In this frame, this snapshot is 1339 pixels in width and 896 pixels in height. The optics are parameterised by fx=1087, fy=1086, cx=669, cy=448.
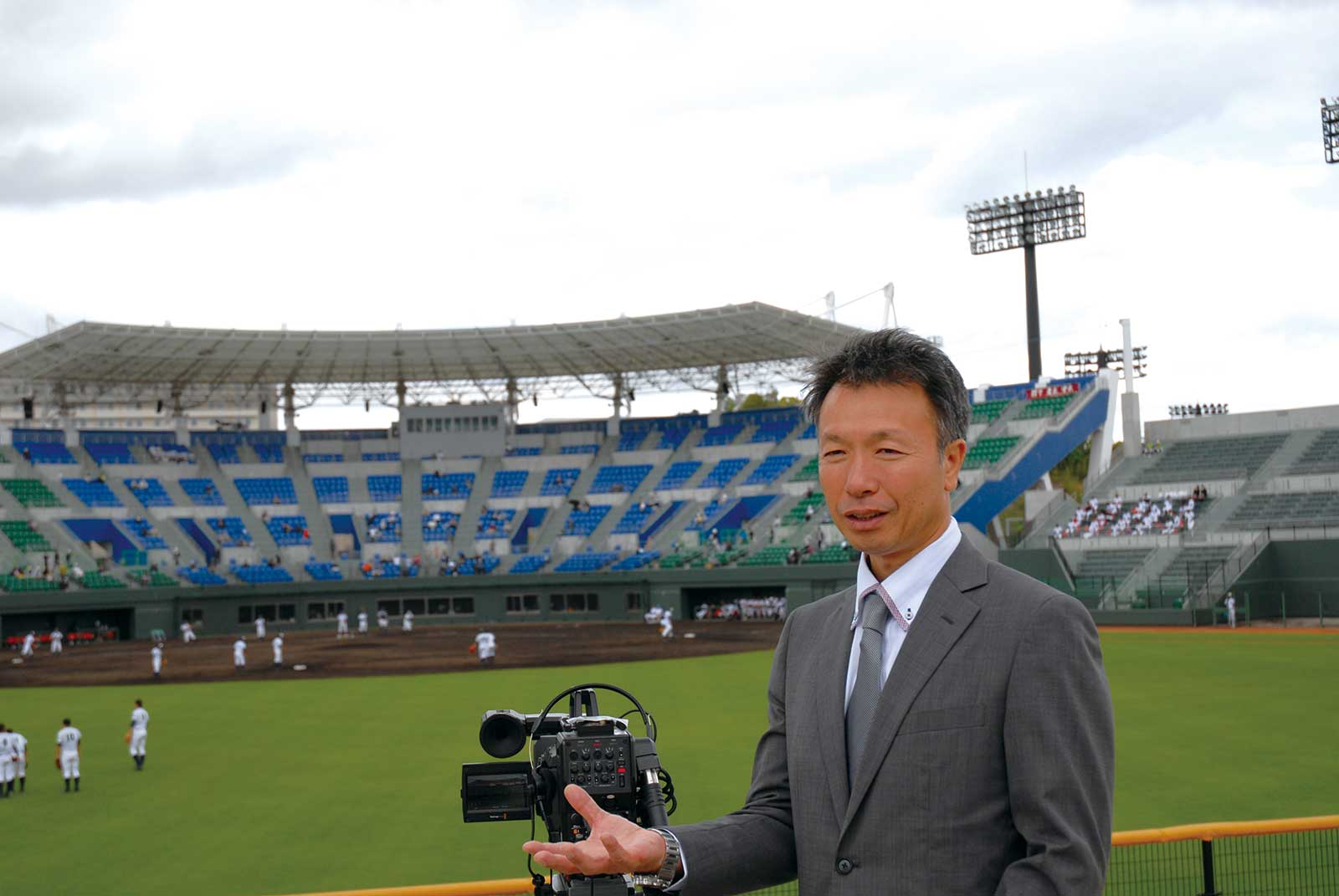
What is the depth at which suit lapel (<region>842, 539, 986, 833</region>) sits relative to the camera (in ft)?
8.79

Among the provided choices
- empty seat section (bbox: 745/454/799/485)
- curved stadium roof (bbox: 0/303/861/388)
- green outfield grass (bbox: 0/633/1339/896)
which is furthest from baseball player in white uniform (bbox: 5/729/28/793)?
empty seat section (bbox: 745/454/799/485)

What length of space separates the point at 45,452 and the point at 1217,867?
61783 mm

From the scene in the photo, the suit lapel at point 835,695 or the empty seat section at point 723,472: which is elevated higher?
the empty seat section at point 723,472

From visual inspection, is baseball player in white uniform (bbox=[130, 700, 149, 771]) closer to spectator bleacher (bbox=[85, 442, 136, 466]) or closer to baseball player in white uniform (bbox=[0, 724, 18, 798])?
baseball player in white uniform (bbox=[0, 724, 18, 798])

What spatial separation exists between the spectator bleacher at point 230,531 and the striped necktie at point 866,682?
191 ft

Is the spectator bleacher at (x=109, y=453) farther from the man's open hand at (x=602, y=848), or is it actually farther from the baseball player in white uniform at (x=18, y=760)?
the man's open hand at (x=602, y=848)

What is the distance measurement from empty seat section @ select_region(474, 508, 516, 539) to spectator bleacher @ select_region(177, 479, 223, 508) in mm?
14010

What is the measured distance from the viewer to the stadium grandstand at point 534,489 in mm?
44469

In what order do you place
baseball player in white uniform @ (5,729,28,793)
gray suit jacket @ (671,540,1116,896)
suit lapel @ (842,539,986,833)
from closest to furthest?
gray suit jacket @ (671,540,1116,896) → suit lapel @ (842,539,986,833) → baseball player in white uniform @ (5,729,28,793)

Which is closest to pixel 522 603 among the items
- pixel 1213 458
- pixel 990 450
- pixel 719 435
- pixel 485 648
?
pixel 719 435

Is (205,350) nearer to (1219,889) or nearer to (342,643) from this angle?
(342,643)

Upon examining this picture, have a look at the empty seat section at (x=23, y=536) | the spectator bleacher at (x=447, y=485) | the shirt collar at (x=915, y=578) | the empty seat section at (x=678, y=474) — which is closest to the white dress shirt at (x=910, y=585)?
the shirt collar at (x=915, y=578)

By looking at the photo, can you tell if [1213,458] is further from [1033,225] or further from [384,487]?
[384,487]

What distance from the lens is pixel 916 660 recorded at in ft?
8.89
